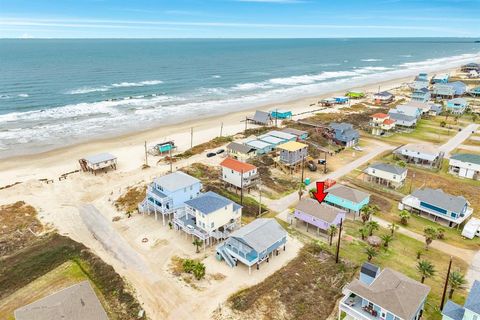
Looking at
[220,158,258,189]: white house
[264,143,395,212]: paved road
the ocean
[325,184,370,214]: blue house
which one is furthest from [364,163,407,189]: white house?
the ocean

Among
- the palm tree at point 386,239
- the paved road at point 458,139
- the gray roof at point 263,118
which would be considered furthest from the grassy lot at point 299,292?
the gray roof at point 263,118

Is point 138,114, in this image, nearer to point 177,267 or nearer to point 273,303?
point 177,267

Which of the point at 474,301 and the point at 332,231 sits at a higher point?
the point at 474,301

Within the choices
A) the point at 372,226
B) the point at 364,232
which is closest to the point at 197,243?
the point at 364,232

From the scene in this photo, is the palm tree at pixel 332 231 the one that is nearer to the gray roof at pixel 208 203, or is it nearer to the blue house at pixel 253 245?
the blue house at pixel 253 245

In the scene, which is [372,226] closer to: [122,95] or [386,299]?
[386,299]

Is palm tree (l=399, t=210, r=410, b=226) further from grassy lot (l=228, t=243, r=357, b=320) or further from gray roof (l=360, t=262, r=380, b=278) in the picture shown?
gray roof (l=360, t=262, r=380, b=278)
